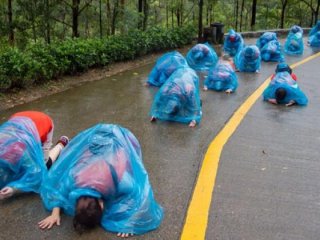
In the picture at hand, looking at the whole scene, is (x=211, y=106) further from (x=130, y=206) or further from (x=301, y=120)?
(x=130, y=206)

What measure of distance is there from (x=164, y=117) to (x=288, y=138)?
1833 millimetres

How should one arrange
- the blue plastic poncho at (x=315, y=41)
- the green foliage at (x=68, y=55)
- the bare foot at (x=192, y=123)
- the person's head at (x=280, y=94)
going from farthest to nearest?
the blue plastic poncho at (x=315, y=41) → the person's head at (x=280, y=94) → the green foliage at (x=68, y=55) → the bare foot at (x=192, y=123)

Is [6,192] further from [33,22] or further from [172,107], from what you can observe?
[33,22]

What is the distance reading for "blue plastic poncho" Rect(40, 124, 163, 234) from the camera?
12.0 feet

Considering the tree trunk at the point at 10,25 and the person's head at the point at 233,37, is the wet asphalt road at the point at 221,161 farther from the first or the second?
the tree trunk at the point at 10,25

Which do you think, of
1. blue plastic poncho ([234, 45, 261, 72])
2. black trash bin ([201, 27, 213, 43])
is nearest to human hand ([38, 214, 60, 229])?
blue plastic poncho ([234, 45, 261, 72])

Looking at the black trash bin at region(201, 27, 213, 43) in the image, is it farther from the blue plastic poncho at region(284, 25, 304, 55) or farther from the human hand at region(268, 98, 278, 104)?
the human hand at region(268, 98, 278, 104)

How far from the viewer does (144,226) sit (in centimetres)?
372

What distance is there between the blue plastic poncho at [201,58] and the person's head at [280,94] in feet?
11.5

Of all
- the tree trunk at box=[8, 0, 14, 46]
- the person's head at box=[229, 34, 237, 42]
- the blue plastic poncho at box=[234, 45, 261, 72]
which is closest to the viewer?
the blue plastic poncho at box=[234, 45, 261, 72]

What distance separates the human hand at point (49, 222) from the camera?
3.76 meters

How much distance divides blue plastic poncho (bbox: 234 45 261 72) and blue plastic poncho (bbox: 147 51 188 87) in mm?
3305

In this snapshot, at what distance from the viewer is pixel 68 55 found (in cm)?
938

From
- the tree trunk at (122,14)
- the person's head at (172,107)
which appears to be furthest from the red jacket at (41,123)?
the tree trunk at (122,14)
